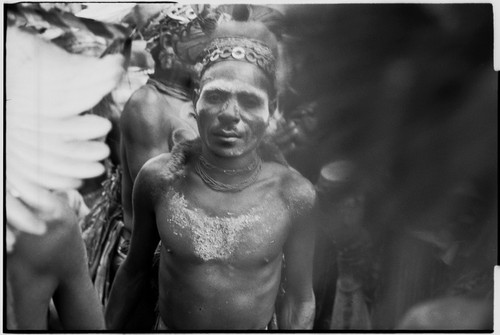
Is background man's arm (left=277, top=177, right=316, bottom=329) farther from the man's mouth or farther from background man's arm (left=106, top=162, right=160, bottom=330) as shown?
background man's arm (left=106, top=162, right=160, bottom=330)

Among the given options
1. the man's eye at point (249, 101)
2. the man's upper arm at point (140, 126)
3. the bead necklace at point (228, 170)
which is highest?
the man's eye at point (249, 101)

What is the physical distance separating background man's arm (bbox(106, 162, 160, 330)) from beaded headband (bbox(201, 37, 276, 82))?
55cm

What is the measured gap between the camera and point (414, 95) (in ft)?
10.4

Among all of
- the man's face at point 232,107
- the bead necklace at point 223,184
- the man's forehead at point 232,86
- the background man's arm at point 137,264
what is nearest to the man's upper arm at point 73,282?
the background man's arm at point 137,264

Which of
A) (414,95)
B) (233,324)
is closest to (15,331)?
(233,324)

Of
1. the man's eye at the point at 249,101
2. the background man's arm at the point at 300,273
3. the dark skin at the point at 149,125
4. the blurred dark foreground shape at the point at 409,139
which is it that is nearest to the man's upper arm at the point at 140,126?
the dark skin at the point at 149,125

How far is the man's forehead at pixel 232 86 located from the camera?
3.05 meters

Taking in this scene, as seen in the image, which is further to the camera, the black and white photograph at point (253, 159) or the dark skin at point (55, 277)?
the black and white photograph at point (253, 159)

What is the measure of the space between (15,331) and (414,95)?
1993 mm

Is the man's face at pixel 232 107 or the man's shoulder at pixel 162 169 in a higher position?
the man's face at pixel 232 107

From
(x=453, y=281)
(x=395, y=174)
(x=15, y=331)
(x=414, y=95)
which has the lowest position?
(x=15, y=331)

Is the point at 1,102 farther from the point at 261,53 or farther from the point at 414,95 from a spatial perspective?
the point at 414,95

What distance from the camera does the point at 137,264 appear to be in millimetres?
3143

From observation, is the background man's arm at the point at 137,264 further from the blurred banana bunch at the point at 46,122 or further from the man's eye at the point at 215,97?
the man's eye at the point at 215,97
